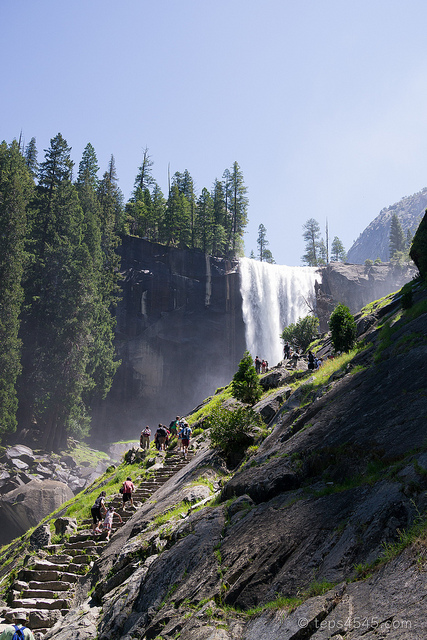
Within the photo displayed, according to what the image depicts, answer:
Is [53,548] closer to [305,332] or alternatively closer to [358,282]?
[305,332]

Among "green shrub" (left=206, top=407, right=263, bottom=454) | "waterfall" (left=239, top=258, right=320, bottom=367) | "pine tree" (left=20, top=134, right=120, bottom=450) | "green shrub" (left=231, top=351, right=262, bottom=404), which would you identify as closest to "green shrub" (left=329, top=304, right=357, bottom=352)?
"green shrub" (left=231, top=351, right=262, bottom=404)

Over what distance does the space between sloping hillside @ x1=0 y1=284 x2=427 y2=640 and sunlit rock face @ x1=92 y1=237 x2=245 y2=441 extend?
4181cm

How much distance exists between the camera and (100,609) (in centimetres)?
993

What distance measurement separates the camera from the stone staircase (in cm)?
1130

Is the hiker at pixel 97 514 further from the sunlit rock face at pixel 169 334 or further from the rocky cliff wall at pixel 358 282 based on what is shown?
the rocky cliff wall at pixel 358 282

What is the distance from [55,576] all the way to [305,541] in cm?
991

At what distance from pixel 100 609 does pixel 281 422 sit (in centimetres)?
672

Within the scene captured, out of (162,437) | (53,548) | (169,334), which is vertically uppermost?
(169,334)

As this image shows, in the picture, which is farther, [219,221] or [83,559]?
[219,221]

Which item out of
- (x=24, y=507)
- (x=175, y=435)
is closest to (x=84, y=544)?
(x=175, y=435)

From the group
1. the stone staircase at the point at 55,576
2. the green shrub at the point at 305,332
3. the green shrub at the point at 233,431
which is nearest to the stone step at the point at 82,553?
the stone staircase at the point at 55,576

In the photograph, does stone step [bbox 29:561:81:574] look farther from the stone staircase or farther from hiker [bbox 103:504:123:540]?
hiker [bbox 103:504:123:540]

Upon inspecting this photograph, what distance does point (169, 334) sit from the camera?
55750mm

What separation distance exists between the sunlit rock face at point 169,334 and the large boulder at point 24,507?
2171cm
